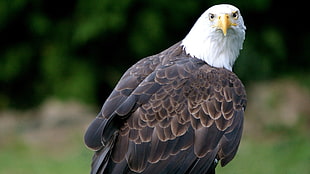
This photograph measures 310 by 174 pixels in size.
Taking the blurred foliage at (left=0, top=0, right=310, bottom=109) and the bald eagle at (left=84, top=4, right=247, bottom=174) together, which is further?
the blurred foliage at (left=0, top=0, right=310, bottom=109)

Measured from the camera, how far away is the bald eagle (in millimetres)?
4918

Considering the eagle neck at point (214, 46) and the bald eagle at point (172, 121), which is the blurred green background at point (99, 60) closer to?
the eagle neck at point (214, 46)

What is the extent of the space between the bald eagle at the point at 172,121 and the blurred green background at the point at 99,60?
3472mm

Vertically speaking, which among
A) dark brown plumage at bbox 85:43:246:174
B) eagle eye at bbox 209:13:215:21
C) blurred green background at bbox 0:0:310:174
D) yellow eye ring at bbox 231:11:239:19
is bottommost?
dark brown plumage at bbox 85:43:246:174

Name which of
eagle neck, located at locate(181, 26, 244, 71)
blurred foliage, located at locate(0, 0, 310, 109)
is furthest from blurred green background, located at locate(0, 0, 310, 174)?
eagle neck, located at locate(181, 26, 244, 71)

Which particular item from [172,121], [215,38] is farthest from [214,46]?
[172,121]

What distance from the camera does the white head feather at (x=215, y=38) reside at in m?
5.21

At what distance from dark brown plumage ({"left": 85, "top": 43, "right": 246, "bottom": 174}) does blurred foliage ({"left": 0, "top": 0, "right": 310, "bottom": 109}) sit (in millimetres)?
4041

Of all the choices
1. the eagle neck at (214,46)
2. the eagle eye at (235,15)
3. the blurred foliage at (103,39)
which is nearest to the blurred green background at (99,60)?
the blurred foliage at (103,39)

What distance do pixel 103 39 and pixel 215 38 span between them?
14.4 feet

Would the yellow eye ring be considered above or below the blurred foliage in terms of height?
below

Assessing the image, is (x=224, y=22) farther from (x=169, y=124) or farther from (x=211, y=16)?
(x=169, y=124)

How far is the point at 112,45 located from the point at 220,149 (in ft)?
16.0

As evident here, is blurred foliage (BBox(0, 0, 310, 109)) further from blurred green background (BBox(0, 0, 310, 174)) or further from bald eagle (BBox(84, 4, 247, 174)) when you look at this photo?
bald eagle (BBox(84, 4, 247, 174))
